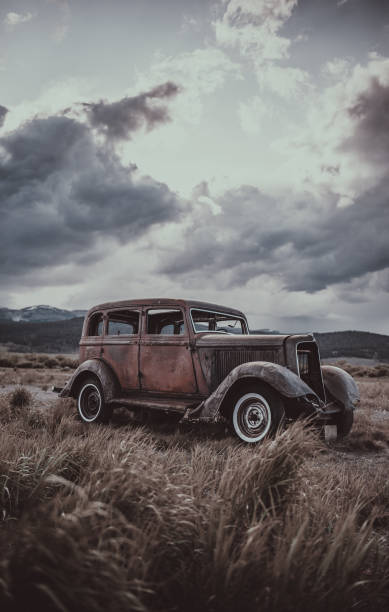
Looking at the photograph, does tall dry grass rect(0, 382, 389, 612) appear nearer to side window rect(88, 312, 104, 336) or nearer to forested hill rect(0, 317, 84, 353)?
side window rect(88, 312, 104, 336)

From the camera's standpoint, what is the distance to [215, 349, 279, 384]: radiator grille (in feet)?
20.7

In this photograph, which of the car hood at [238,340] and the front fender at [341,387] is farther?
the front fender at [341,387]

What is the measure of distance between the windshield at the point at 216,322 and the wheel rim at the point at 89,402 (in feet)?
7.89

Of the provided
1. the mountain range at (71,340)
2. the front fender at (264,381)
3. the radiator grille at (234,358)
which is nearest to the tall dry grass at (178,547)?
the front fender at (264,381)

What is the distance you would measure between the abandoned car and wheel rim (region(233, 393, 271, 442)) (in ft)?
0.05

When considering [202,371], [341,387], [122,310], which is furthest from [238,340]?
[122,310]

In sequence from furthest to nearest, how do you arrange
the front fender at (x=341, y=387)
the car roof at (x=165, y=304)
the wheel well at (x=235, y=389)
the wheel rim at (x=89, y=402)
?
the wheel rim at (x=89, y=402), the car roof at (x=165, y=304), the front fender at (x=341, y=387), the wheel well at (x=235, y=389)

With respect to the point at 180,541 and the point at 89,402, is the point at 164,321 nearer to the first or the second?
the point at 89,402

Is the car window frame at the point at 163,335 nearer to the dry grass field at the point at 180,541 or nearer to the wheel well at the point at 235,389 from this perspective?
the wheel well at the point at 235,389

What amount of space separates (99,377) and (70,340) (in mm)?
81838

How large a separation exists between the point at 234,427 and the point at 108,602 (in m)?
4.42

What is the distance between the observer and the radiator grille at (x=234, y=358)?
6305 millimetres

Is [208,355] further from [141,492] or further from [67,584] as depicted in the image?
[67,584]

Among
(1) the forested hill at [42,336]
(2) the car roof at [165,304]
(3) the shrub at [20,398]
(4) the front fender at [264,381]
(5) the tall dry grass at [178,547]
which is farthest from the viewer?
(1) the forested hill at [42,336]
